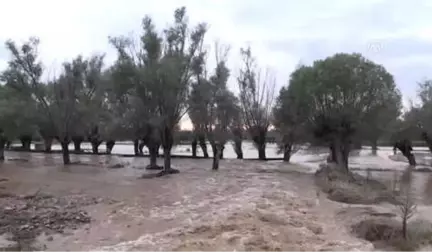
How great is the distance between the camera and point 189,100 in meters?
34.4

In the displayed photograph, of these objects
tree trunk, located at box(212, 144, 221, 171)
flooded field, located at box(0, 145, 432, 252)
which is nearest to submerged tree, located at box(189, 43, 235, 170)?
tree trunk, located at box(212, 144, 221, 171)

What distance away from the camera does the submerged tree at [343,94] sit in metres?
32.2

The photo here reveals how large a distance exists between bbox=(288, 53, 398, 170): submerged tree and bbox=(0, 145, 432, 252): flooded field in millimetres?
5283

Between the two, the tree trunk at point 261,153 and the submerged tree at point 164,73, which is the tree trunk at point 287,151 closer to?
the tree trunk at point 261,153

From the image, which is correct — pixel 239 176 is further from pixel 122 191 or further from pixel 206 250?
pixel 206 250

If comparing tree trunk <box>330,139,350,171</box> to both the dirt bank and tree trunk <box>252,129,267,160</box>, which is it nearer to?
the dirt bank

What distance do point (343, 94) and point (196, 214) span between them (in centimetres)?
1918

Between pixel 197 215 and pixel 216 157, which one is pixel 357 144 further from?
pixel 197 215

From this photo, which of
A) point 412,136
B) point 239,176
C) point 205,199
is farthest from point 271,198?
point 412,136

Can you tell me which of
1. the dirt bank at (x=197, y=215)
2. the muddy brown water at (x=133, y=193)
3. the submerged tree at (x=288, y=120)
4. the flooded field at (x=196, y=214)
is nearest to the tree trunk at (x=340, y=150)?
the submerged tree at (x=288, y=120)

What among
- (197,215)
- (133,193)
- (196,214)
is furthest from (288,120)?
(197,215)

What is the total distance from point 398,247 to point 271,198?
7648 millimetres

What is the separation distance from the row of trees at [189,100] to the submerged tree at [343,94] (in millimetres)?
68

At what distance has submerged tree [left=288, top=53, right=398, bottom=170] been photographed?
3219cm
